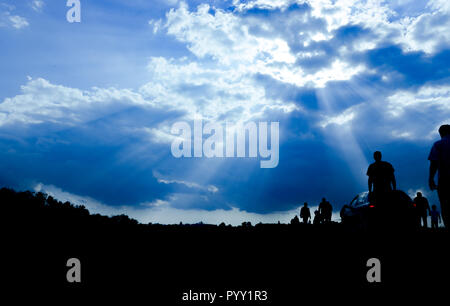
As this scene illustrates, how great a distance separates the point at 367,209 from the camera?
850cm

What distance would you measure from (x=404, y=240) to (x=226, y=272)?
18.3 ft

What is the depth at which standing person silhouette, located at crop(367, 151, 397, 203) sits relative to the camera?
838 centimetres

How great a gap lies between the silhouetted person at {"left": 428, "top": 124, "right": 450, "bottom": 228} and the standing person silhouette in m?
1.78

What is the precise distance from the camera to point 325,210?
71.9 ft

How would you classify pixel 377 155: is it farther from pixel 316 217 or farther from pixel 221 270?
pixel 316 217

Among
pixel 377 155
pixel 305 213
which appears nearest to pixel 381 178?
pixel 377 155

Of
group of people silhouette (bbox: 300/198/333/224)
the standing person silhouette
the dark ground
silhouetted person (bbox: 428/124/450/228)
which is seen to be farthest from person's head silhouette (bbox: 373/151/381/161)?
group of people silhouette (bbox: 300/198/333/224)

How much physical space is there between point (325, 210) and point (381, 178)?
1411cm

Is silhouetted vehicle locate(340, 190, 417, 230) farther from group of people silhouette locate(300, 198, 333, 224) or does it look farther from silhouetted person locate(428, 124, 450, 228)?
group of people silhouette locate(300, 198, 333, 224)

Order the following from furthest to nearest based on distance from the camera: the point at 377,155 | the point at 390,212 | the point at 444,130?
the point at 377,155 < the point at 390,212 < the point at 444,130

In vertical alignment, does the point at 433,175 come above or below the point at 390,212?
above

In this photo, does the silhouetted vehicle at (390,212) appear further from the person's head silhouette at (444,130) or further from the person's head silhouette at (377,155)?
the person's head silhouette at (444,130)

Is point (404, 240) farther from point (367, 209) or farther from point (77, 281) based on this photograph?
point (77, 281)
